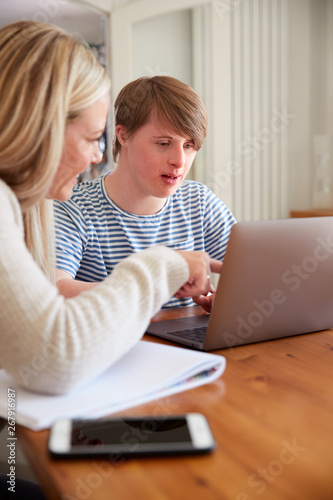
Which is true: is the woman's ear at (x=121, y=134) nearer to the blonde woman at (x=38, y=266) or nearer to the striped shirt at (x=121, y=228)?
the striped shirt at (x=121, y=228)

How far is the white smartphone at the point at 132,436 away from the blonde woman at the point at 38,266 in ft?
0.31

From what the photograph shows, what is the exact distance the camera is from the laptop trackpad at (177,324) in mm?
990

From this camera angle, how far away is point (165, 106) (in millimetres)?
1367

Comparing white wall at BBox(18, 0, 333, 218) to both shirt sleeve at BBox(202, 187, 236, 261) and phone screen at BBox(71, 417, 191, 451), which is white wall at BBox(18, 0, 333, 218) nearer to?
shirt sleeve at BBox(202, 187, 236, 261)

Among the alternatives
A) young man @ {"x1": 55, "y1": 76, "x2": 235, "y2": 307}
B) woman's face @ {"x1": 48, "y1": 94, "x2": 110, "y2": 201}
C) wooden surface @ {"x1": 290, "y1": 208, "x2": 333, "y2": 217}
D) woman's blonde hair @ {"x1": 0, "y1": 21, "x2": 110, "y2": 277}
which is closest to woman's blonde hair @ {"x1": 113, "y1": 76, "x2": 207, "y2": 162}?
young man @ {"x1": 55, "y1": 76, "x2": 235, "y2": 307}

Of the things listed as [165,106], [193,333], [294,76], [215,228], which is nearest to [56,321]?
[193,333]

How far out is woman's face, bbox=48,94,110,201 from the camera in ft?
2.71

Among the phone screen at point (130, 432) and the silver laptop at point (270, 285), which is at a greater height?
the silver laptop at point (270, 285)

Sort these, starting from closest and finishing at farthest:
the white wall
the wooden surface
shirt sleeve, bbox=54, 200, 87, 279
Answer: shirt sleeve, bbox=54, 200, 87, 279
the wooden surface
the white wall

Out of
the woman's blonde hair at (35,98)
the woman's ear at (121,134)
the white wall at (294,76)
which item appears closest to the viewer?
the woman's blonde hair at (35,98)

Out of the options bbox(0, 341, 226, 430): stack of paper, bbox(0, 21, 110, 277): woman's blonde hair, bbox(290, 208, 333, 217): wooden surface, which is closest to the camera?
bbox(0, 341, 226, 430): stack of paper

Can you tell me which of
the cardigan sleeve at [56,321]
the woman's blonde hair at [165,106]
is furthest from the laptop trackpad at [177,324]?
the woman's blonde hair at [165,106]

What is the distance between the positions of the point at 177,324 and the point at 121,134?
69cm

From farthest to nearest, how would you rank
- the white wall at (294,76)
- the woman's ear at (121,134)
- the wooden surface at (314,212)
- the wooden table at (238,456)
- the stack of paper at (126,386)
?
1. the white wall at (294,76)
2. the wooden surface at (314,212)
3. the woman's ear at (121,134)
4. the stack of paper at (126,386)
5. the wooden table at (238,456)
